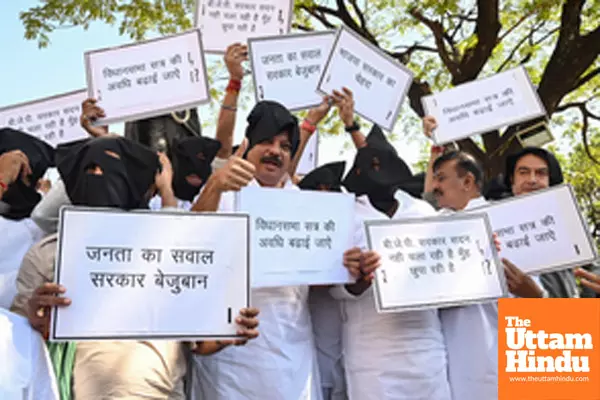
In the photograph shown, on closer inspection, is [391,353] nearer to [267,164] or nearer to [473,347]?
[473,347]

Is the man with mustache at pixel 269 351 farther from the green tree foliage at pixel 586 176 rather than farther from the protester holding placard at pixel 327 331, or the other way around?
the green tree foliage at pixel 586 176

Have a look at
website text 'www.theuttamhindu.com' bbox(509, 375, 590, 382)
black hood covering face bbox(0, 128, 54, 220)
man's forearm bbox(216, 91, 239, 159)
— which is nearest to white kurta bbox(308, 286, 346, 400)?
website text 'www.theuttamhindu.com' bbox(509, 375, 590, 382)

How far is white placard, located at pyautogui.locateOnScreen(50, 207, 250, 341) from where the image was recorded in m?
2.29

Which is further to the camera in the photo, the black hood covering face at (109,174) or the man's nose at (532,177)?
the man's nose at (532,177)

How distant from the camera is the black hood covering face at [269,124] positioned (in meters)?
3.35

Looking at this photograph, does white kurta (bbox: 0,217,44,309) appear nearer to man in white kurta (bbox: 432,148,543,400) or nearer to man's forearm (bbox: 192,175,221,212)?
man's forearm (bbox: 192,175,221,212)

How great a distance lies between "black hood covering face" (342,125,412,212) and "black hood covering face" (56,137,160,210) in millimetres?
1252

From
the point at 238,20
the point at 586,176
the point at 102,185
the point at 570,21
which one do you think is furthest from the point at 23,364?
the point at 586,176

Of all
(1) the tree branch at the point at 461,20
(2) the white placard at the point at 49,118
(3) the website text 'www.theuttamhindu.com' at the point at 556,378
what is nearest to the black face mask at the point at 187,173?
(2) the white placard at the point at 49,118

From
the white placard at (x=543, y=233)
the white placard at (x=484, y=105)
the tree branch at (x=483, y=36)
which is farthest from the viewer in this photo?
the tree branch at (x=483, y=36)

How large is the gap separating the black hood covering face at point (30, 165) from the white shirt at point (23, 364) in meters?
1.22

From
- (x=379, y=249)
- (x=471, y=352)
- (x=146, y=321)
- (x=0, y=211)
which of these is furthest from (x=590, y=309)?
(x=0, y=211)

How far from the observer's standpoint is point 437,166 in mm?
4168

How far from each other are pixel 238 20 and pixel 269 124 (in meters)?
1.77
